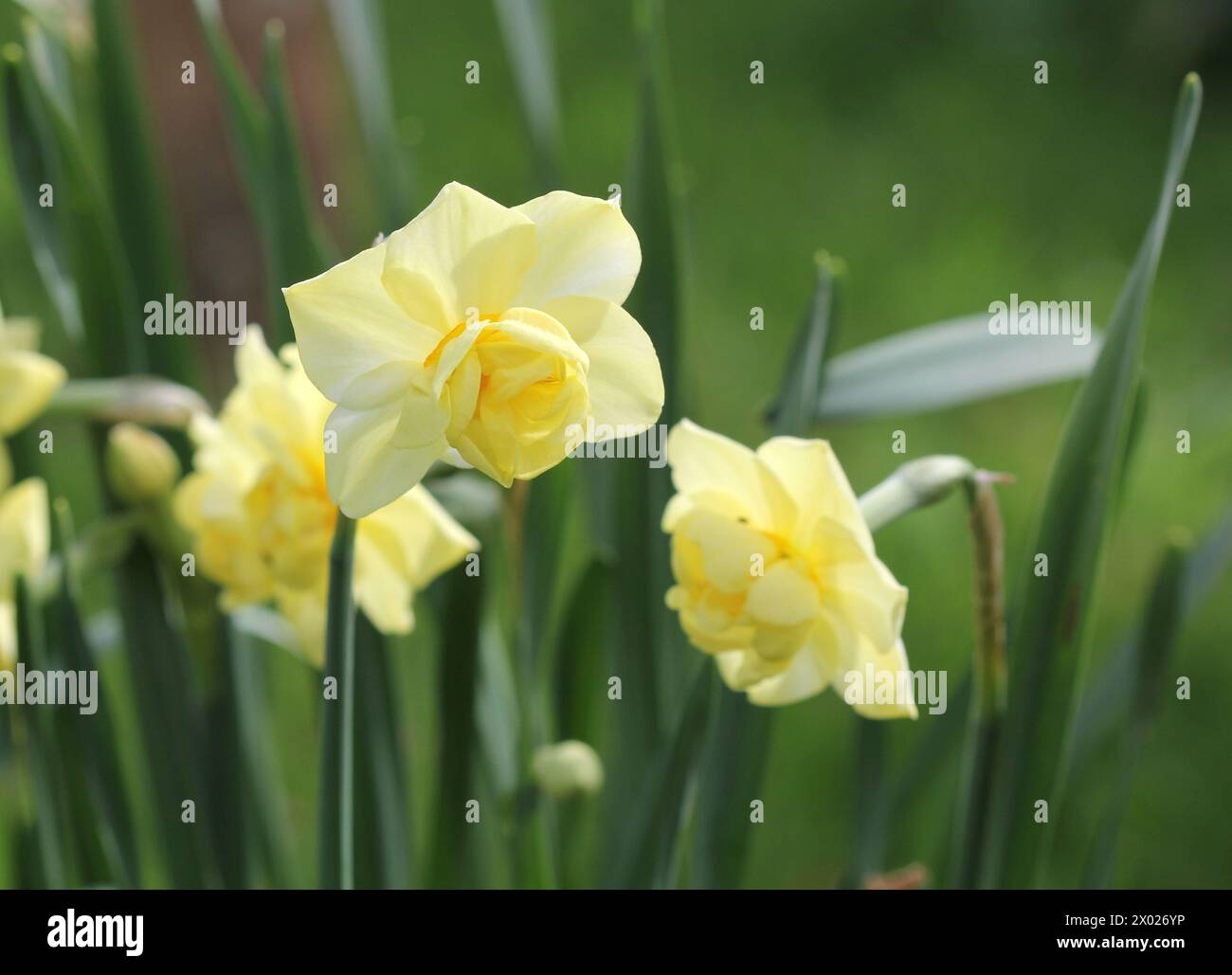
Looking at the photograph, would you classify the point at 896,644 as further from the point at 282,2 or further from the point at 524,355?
the point at 282,2

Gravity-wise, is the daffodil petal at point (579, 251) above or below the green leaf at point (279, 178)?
below

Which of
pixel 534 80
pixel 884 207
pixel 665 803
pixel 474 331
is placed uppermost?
pixel 884 207

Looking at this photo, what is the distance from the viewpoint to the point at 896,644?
61 cm

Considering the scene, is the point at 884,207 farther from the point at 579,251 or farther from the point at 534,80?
the point at 579,251

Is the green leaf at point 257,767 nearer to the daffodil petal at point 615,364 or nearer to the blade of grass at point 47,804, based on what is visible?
the blade of grass at point 47,804

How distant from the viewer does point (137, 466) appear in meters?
0.78

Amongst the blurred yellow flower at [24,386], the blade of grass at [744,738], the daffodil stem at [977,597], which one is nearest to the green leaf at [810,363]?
the blade of grass at [744,738]

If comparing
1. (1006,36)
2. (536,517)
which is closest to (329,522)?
(536,517)

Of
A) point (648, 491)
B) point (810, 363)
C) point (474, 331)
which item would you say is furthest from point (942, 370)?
point (474, 331)

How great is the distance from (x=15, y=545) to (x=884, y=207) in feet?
6.43

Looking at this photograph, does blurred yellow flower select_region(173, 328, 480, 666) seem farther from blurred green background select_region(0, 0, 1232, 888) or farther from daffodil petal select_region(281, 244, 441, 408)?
blurred green background select_region(0, 0, 1232, 888)

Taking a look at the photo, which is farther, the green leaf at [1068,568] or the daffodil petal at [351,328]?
the green leaf at [1068,568]

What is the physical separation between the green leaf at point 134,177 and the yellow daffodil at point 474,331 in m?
0.47

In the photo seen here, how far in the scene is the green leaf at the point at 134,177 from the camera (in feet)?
3.10
